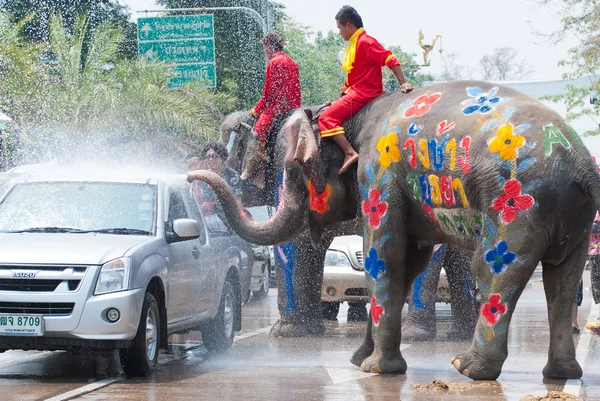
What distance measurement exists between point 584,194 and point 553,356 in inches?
51.1

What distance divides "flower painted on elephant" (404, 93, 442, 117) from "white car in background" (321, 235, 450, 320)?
632 cm

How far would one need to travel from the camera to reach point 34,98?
29438mm

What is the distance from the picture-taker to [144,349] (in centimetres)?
1053

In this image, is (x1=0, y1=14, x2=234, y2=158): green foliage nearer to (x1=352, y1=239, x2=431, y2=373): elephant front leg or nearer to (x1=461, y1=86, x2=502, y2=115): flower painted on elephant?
(x1=352, y1=239, x2=431, y2=373): elephant front leg

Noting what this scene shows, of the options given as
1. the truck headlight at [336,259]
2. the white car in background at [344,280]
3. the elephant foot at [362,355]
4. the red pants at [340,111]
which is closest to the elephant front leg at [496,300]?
the elephant foot at [362,355]

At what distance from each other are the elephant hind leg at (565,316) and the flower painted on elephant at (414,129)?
4.95 feet

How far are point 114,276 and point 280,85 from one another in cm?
418

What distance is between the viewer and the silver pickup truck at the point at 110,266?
10.1m

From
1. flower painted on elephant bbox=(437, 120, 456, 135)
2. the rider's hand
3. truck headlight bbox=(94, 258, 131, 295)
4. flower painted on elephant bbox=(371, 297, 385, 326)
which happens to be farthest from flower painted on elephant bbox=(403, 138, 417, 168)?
truck headlight bbox=(94, 258, 131, 295)

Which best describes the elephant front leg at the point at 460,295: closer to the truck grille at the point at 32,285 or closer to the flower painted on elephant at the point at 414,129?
the flower painted on elephant at the point at 414,129

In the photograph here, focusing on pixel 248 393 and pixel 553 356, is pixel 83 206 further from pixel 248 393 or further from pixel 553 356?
pixel 553 356

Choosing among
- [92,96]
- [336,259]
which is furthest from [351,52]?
[92,96]

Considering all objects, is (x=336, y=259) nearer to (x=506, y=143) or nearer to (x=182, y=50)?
(x=506, y=143)

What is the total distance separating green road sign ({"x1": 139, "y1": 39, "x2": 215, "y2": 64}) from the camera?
31797 mm
